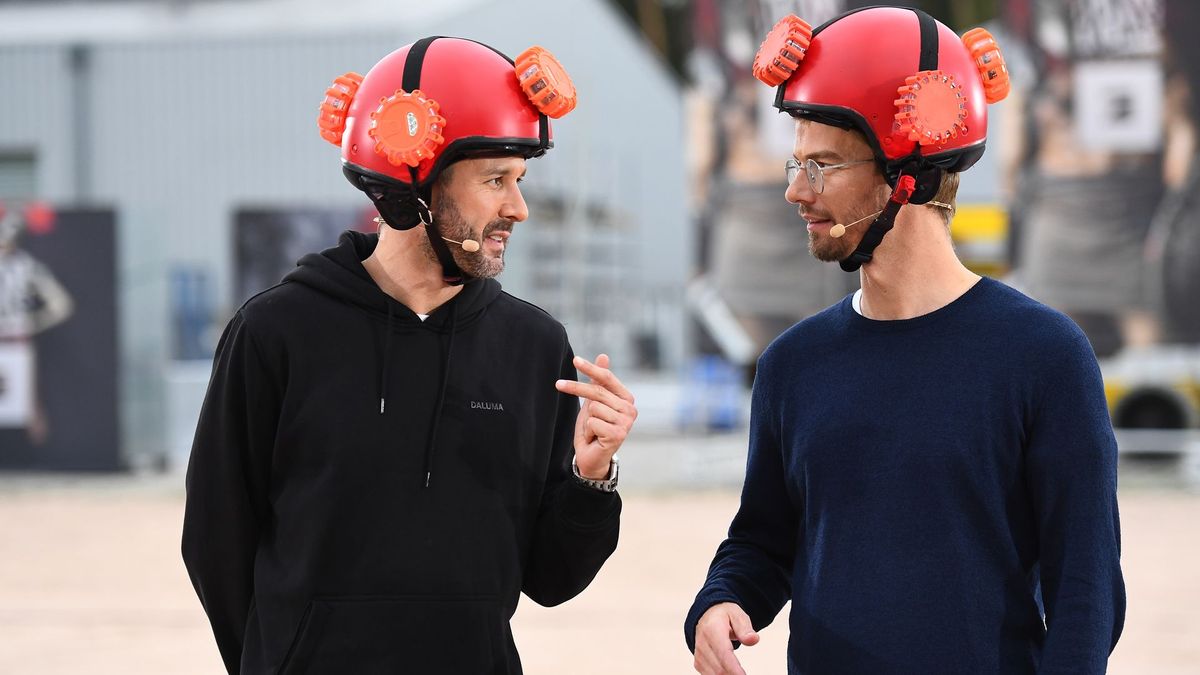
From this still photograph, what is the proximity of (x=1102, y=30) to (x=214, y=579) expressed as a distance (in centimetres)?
1513

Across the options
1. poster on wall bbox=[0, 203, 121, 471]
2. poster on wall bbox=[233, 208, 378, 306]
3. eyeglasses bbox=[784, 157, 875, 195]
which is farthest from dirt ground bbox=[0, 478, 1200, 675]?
poster on wall bbox=[233, 208, 378, 306]

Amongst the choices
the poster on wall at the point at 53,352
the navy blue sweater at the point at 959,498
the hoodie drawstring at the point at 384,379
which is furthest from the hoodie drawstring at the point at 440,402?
the poster on wall at the point at 53,352

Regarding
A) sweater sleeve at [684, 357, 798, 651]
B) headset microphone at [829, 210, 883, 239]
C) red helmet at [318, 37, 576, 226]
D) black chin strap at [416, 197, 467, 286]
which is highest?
red helmet at [318, 37, 576, 226]

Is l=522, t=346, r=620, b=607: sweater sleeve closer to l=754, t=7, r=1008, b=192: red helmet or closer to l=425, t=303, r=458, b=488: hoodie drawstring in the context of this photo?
l=425, t=303, r=458, b=488: hoodie drawstring

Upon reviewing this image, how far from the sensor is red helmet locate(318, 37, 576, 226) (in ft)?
9.30

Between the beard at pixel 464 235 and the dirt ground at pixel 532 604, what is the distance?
456 cm

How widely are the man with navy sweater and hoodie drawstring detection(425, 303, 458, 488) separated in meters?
0.60

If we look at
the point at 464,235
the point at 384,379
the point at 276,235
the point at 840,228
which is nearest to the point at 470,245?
the point at 464,235

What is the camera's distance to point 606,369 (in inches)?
106

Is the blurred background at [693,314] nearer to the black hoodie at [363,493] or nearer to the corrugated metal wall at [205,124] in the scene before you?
the corrugated metal wall at [205,124]

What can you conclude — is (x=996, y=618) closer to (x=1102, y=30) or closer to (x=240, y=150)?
(x=1102, y=30)

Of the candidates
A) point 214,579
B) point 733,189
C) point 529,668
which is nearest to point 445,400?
point 214,579

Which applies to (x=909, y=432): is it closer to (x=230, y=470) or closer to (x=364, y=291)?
(x=364, y=291)

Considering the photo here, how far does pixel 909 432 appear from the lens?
247 centimetres
